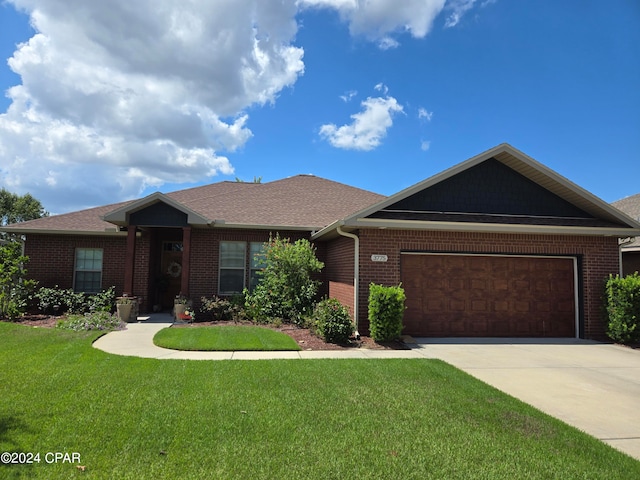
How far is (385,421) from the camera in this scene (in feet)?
15.0

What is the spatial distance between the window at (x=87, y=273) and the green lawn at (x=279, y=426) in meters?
7.47

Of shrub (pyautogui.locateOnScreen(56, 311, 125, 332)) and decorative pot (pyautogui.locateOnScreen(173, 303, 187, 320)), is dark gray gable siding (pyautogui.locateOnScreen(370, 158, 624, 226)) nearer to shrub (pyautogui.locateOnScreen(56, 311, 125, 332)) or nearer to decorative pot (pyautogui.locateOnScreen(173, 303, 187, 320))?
decorative pot (pyautogui.locateOnScreen(173, 303, 187, 320))

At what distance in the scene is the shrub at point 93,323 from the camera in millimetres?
10375

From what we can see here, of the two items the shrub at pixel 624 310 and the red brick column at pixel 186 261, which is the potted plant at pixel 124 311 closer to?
the red brick column at pixel 186 261

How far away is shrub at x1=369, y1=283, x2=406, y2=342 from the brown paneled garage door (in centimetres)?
148

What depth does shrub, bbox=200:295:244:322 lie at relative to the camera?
12289 mm

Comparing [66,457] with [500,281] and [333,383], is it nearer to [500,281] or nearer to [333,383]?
[333,383]

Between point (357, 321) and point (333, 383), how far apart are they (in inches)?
156

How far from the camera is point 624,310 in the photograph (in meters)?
9.95

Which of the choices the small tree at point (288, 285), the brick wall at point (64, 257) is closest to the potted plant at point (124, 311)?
the brick wall at point (64, 257)

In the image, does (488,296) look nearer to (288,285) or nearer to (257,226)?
(288,285)

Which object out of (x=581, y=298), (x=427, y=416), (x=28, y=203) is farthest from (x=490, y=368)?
(x=28, y=203)

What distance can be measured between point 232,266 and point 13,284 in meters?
6.70

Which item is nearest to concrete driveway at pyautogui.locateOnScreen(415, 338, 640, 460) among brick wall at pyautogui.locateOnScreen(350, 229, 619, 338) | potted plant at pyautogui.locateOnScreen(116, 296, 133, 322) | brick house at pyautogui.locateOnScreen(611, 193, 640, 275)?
brick wall at pyautogui.locateOnScreen(350, 229, 619, 338)
